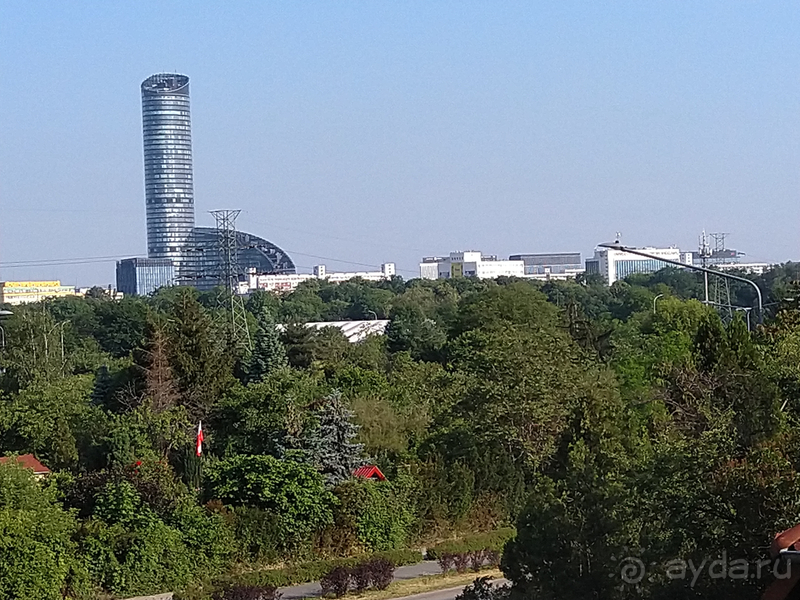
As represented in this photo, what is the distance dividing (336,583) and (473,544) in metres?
5.12

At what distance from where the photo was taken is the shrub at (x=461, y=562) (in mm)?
22875

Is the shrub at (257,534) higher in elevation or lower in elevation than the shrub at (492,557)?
higher

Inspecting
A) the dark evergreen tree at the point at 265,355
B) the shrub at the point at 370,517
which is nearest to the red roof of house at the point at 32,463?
the shrub at the point at 370,517

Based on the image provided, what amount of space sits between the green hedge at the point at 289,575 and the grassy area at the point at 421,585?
168 centimetres

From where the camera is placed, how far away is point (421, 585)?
21828 mm

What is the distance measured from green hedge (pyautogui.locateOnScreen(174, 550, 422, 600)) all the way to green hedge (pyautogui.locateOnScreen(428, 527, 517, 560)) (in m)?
0.75

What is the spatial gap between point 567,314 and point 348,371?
22168 mm

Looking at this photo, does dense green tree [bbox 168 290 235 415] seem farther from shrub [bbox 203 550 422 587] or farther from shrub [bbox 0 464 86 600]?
shrub [bbox 0 464 86 600]

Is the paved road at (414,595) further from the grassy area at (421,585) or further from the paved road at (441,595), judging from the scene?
the grassy area at (421,585)

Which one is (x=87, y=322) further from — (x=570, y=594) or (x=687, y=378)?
(x=570, y=594)

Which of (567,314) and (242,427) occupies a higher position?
(567,314)

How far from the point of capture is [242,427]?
30109 mm

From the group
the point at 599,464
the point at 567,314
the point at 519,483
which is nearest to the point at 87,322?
the point at 567,314

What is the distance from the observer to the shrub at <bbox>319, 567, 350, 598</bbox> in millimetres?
20766
